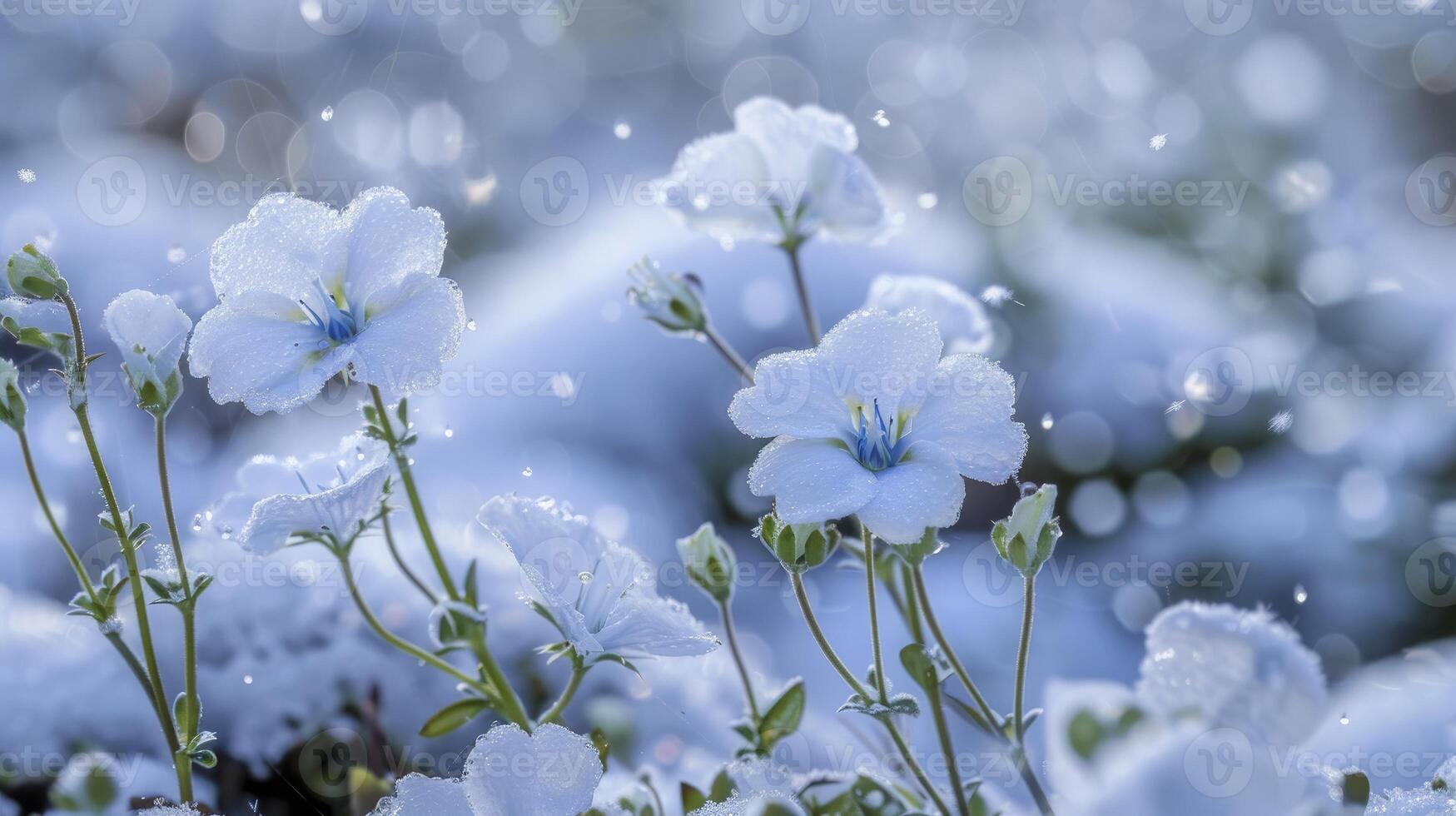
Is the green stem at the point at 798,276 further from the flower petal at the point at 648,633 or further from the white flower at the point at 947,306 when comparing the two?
the flower petal at the point at 648,633

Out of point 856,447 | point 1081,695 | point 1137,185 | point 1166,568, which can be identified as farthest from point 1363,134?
point 856,447

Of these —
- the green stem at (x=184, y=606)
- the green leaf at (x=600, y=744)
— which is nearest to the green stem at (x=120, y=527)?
the green stem at (x=184, y=606)

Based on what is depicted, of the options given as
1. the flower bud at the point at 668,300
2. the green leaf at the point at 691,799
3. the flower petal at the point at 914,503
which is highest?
the flower bud at the point at 668,300

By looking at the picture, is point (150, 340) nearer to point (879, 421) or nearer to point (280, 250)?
point (280, 250)

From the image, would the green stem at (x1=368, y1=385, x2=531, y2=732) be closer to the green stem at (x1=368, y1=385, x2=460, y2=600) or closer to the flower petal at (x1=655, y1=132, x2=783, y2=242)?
the green stem at (x1=368, y1=385, x2=460, y2=600)

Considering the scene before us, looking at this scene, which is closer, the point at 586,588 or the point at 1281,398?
the point at 586,588

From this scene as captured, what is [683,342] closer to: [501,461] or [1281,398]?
[501,461]

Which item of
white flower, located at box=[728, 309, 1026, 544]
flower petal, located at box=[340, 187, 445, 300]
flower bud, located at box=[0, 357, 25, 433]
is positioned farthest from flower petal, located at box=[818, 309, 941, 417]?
flower bud, located at box=[0, 357, 25, 433]
